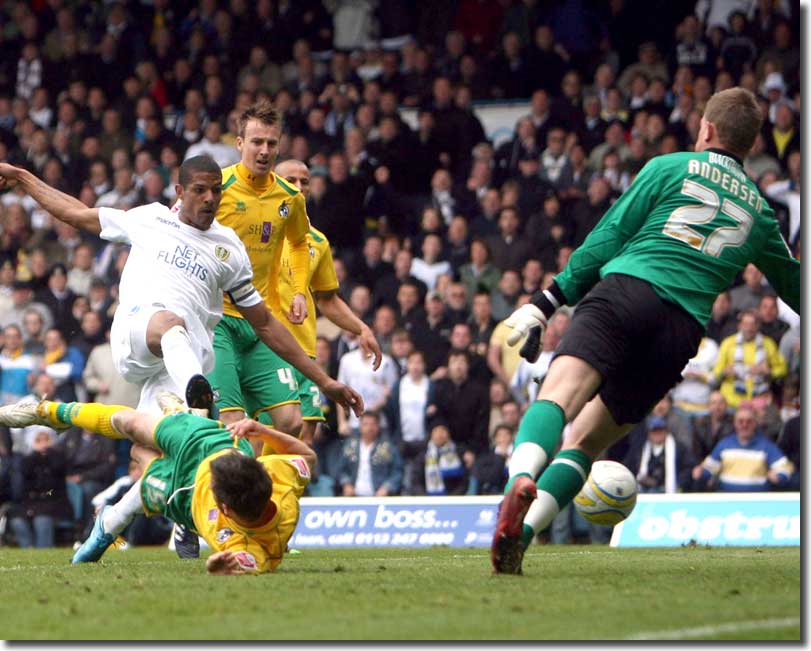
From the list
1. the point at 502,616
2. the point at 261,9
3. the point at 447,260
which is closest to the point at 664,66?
the point at 447,260

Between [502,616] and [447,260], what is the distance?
486 inches

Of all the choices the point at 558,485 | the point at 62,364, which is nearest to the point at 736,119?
the point at 558,485

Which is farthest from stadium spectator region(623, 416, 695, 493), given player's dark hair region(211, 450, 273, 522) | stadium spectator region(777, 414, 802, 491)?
player's dark hair region(211, 450, 273, 522)

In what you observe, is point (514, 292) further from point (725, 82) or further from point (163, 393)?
point (163, 393)

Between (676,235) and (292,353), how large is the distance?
106 inches

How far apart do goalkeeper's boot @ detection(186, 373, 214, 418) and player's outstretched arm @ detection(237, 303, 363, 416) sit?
3.08 feet

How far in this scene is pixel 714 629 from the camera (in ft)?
16.9

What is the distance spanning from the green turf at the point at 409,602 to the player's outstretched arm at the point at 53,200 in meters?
2.02

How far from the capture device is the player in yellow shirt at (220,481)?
6.89 m

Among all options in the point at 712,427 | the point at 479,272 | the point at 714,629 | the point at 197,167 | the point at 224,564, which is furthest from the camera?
the point at 479,272

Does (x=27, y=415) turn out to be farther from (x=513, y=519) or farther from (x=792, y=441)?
(x=792, y=441)

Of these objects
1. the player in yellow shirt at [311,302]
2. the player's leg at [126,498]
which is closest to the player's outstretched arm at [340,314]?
the player in yellow shirt at [311,302]

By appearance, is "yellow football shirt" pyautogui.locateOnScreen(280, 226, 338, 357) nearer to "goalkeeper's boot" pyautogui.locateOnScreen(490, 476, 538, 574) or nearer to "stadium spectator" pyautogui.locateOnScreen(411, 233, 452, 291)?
"goalkeeper's boot" pyautogui.locateOnScreen(490, 476, 538, 574)

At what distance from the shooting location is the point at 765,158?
1650 cm
